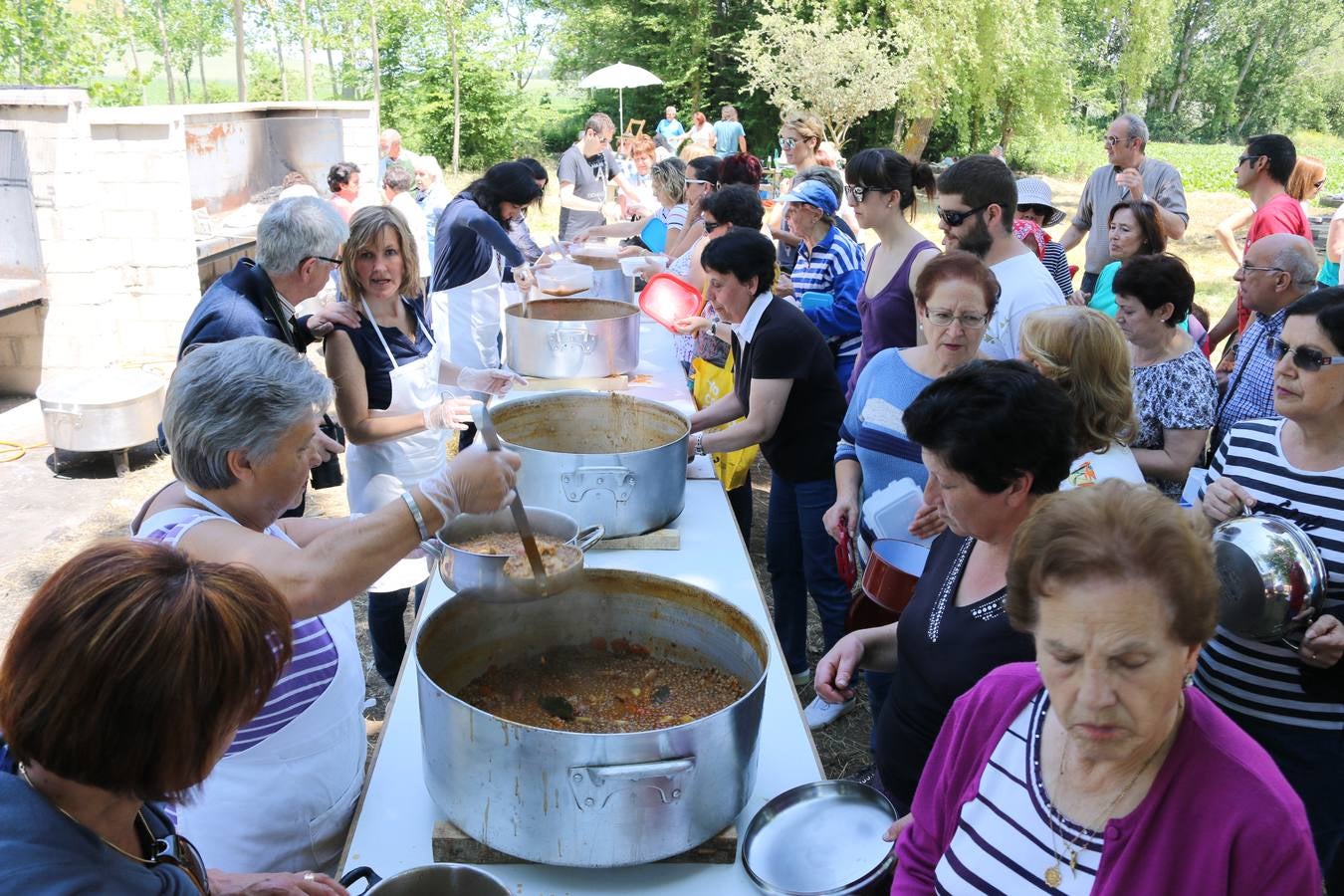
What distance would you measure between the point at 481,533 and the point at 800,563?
166 centimetres

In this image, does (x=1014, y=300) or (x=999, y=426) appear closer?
(x=999, y=426)

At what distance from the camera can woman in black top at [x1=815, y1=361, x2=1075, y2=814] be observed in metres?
1.62

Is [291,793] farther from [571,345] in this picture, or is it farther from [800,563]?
[571,345]

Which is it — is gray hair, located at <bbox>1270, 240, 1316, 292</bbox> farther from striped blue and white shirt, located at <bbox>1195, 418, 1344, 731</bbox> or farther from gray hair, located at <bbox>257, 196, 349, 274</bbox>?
gray hair, located at <bbox>257, 196, 349, 274</bbox>

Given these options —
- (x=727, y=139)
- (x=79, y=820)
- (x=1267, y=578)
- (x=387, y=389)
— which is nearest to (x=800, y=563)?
(x=387, y=389)

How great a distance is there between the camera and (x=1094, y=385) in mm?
2137

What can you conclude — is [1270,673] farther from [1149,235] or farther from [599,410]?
[1149,235]

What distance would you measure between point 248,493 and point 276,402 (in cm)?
16

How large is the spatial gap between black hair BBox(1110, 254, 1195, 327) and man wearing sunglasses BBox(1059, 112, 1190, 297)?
2.68 metres

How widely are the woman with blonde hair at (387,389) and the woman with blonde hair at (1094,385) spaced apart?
5.60ft

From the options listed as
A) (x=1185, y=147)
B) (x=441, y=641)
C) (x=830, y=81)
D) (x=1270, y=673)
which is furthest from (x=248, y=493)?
(x=1185, y=147)

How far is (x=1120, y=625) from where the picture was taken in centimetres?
112

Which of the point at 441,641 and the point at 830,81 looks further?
the point at 830,81

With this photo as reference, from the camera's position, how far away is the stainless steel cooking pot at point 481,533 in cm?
187
